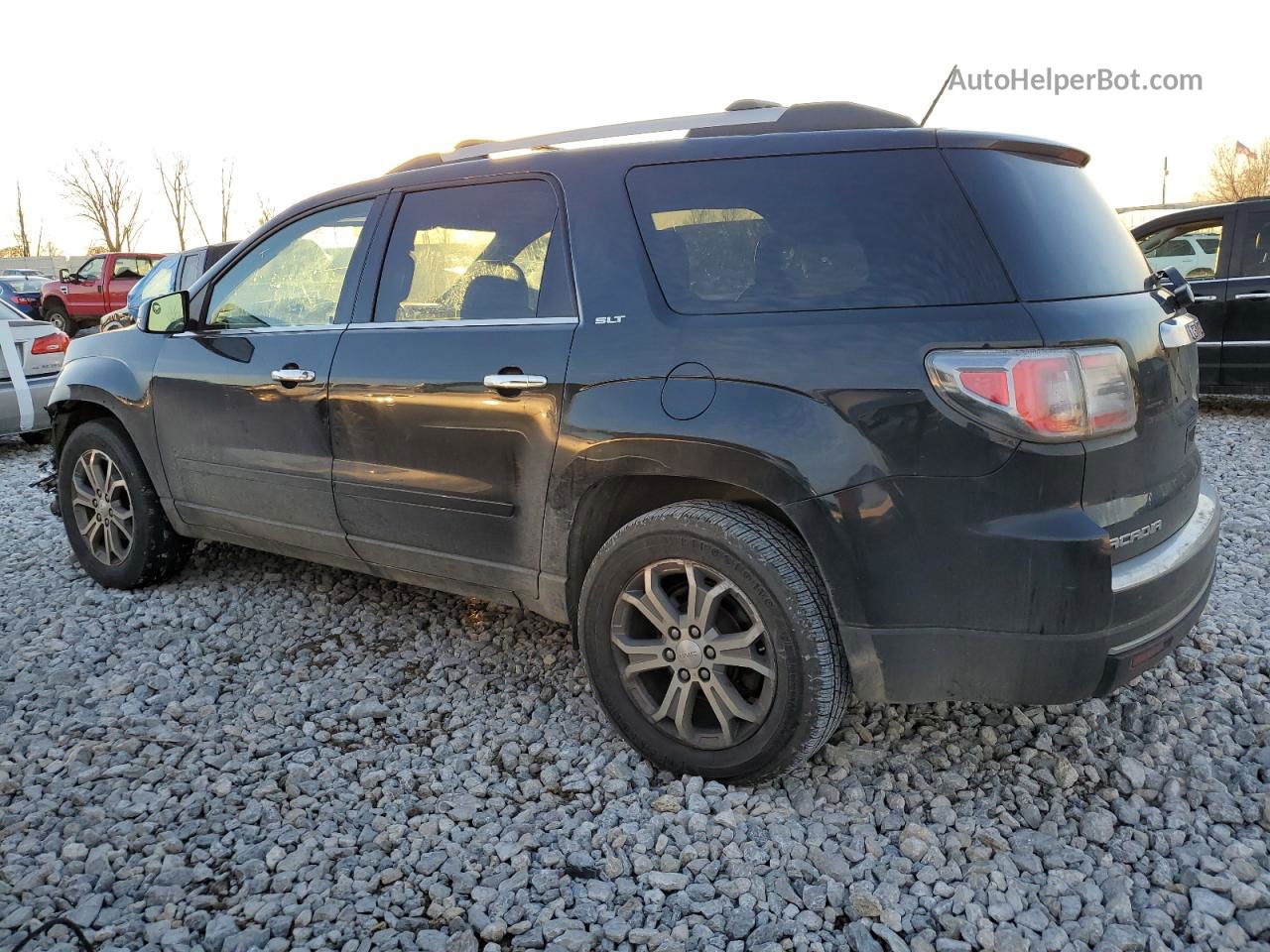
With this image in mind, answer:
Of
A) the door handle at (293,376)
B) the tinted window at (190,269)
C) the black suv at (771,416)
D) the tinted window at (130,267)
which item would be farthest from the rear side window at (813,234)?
the tinted window at (130,267)

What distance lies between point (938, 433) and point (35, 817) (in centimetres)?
265

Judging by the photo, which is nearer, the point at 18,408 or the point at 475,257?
the point at 475,257

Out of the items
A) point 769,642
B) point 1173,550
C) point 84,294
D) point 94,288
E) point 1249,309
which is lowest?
point 1249,309

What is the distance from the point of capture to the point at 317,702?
3438mm

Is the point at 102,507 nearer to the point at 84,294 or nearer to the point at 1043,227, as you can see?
the point at 1043,227

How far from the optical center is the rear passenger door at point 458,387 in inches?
119

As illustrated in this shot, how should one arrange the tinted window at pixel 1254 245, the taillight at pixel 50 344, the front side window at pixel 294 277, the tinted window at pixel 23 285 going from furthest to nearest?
the tinted window at pixel 23 285 → the taillight at pixel 50 344 → the tinted window at pixel 1254 245 → the front side window at pixel 294 277

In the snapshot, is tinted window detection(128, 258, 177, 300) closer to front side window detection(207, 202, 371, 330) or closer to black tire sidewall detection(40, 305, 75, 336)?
front side window detection(207, 202, 371, 330)

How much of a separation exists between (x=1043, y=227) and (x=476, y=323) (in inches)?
67.7

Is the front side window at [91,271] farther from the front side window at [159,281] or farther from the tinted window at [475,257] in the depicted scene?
the tinted window at [475,257]

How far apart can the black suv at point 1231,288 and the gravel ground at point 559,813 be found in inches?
203

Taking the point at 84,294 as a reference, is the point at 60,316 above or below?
below

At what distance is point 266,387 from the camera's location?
147 inches

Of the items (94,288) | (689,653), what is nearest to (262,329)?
(689,653)
